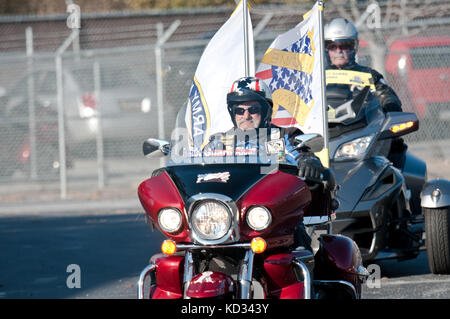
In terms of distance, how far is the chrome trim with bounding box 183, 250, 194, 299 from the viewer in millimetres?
4191

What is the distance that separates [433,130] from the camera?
1551 centimetres

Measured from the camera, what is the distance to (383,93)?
8.16 m

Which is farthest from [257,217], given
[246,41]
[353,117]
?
[353,117]

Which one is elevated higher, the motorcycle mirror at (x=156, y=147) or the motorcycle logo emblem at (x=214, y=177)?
the motorcycle mirror at (x=156, y=147)

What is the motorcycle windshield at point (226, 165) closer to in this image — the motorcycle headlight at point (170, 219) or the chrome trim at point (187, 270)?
the motorcycle headlight at point (170, 219)

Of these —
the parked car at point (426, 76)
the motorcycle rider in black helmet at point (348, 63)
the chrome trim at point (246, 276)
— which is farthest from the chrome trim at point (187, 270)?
the parked car at point (426, 76)

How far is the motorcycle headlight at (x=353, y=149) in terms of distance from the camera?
7.42 m

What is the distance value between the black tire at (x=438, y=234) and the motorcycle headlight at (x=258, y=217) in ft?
10.6

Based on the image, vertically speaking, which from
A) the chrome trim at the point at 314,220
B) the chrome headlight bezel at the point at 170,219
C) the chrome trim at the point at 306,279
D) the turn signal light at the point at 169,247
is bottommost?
the chrome trim at the point at 306,279

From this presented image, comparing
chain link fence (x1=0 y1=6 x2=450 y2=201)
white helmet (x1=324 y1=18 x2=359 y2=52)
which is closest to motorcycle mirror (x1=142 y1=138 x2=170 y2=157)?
white helmet (x1=324 y1=18 x2=359 y2=52)

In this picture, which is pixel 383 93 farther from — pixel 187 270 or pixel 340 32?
pixel 187 270

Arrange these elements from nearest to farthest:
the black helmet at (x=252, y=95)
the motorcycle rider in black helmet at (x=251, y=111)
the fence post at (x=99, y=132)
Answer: the motorcycle rider in black helmet at (x=251, y=111)
the black helmet at (x=252, y=95)
the fence post at (x=99, y=132)

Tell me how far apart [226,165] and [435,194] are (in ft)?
10.5

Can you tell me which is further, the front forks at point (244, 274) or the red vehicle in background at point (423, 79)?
the red vehicle in background at point (423, 79)
